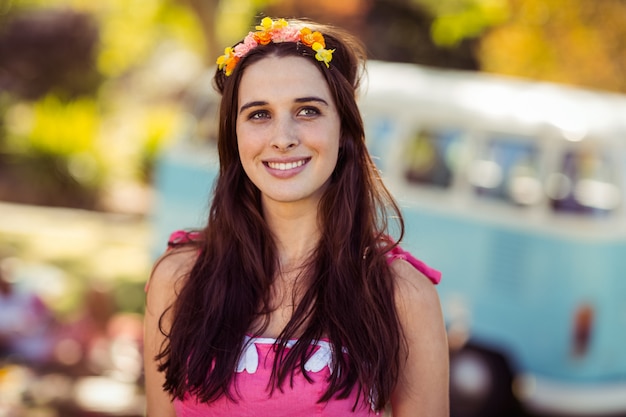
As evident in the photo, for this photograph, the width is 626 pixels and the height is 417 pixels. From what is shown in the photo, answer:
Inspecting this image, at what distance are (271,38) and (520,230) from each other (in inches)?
170

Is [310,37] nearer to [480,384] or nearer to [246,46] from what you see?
[246,46]

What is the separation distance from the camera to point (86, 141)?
15.1m

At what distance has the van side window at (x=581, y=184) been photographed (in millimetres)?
6375

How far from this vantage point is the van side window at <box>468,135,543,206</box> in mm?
6582

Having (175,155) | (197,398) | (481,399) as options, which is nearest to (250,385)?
(197,398)

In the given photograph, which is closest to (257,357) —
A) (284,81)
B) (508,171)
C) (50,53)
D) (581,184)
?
(284,81)

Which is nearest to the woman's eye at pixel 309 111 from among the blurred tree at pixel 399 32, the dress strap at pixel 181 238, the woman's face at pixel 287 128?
the woman's face at pixel 287 128

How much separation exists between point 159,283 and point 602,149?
4501mm

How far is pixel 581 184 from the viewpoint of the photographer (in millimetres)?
6402

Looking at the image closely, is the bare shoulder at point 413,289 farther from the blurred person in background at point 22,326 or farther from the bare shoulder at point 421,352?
the blurred person in background at point 22,326

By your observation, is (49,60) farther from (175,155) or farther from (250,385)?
(250,385)

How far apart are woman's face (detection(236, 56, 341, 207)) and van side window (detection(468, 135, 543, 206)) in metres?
4.34

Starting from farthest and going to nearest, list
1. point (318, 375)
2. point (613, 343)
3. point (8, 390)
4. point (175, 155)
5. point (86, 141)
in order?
point (86, 141), point (175, 155), point (613, 343), point (8, 390), point (318, 375)

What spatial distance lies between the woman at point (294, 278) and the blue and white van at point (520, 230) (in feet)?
11.4
